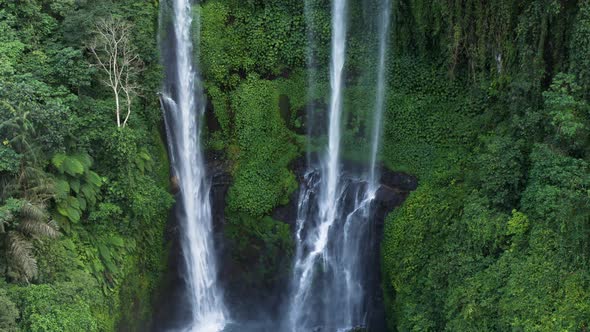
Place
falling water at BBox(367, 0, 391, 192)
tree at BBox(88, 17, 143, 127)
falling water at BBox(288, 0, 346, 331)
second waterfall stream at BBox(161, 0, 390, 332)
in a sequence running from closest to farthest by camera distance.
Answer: tree at BBox(88, 17, 143, 127), falling water at BBox(367, 0, 391, 192), second waterfall stream at BBox(161, 0, 390, 332), falling water at BBox(288, 0, 346, 331)

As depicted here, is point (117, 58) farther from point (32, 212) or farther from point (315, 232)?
point (315, 232)

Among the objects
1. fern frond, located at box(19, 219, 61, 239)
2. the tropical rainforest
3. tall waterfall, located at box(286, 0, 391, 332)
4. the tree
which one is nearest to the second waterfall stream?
tall waterfall, located at box(286, 0, 391, 332)

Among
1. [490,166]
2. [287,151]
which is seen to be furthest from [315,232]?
[490,166]

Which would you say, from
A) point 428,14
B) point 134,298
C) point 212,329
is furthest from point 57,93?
point 428,14

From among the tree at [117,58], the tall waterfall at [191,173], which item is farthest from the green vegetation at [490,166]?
the tree at [117,58]

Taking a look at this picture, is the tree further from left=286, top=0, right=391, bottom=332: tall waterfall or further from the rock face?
left=286, top=0, right=391, bottom=332: tall waterfall

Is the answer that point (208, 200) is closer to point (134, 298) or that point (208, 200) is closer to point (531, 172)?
point (134, 298)
